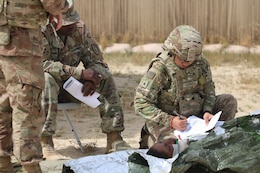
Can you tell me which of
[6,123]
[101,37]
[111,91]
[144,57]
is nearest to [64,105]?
[111,91]

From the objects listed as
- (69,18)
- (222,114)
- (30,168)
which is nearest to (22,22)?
(30,168)

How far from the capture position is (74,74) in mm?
5582

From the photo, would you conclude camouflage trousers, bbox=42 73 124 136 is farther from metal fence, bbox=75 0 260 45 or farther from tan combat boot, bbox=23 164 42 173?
metal fence, bbox=75 0 260 45

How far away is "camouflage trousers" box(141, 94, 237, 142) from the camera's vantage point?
521cm

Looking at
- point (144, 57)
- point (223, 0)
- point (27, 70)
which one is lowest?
point (144, 57)

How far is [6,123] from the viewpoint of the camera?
463 cm

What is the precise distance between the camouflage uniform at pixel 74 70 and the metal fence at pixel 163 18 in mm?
6392

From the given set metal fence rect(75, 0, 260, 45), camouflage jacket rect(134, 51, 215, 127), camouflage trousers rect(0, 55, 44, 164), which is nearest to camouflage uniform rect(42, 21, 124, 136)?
camouflage jacket rect(134, 51, 215, 127)

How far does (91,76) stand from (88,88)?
0.11 metres

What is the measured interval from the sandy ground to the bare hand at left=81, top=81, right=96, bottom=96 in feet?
2.04

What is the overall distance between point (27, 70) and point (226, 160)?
146 centimetres

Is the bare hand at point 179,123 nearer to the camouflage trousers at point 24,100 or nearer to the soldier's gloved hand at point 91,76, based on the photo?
the soldier's gloved hand at point 91,76

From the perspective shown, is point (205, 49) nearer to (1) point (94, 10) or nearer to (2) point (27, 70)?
(1) point (94, 10)

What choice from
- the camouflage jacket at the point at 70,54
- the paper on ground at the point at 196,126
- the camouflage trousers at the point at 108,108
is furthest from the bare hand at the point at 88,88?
the paper on ground at the point at 196,126
